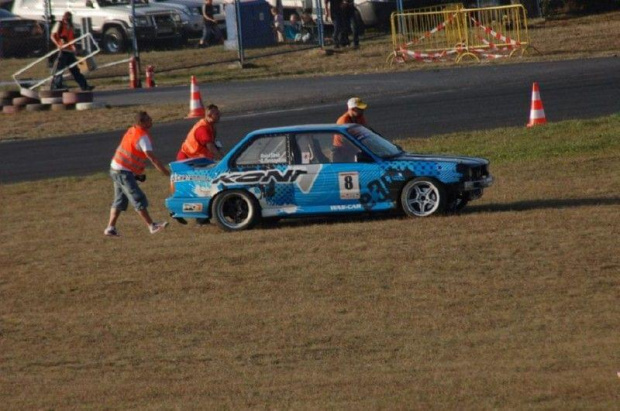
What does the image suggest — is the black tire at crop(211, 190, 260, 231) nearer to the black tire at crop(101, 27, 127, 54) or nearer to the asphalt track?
the asphalt track

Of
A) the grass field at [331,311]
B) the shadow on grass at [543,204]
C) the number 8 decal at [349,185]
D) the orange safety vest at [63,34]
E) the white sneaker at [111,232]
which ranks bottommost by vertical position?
the grass field at [331,311]

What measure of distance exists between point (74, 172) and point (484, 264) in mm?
10857

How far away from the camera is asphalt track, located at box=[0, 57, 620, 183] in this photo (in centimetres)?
2216

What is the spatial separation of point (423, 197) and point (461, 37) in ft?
68.8

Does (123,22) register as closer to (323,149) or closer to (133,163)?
(133,163)

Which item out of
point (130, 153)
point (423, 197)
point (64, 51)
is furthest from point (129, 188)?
point (64, 51)

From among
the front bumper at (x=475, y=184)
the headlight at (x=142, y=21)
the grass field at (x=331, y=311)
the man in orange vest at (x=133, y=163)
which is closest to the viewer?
the grass field at (x=331, y=311)

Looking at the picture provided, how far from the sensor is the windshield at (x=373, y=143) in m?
13.9

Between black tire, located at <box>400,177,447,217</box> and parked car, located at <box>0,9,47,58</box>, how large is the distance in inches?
1126

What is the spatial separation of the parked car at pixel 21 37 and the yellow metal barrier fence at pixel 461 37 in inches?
466

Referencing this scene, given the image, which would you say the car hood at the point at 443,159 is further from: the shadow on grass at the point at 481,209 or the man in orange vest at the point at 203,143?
the man in orange vest at the point at 203,143

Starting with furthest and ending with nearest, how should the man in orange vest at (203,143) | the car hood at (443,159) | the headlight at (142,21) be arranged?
the headlight at (142,21)
the man in orange vest at (203,143)
the car hood at (443,159)

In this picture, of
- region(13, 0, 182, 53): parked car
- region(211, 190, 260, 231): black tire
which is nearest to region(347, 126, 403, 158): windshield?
region(211, 190, 260, 231): black tire

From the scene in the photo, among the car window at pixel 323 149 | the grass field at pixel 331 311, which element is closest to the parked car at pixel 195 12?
the grass field at pixel 331 311
